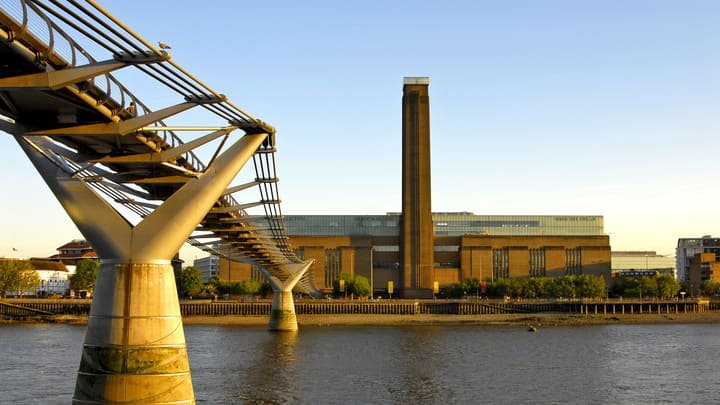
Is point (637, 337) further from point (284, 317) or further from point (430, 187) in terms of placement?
point (430, 187)

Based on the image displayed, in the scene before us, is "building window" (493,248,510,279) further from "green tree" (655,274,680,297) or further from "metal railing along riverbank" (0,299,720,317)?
"green tree" (655,274,680,297)

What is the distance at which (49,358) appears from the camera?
55.8 m

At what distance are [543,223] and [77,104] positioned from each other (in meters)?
153

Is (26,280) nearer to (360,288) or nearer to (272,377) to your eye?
(360,288)

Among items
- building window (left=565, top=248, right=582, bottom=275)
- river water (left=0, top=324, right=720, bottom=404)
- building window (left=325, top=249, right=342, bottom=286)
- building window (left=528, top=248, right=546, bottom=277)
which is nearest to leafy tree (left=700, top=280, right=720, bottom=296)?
building window (left=565, top=248, right=582, bottom=275)

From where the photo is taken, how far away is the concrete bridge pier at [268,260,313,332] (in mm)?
90188

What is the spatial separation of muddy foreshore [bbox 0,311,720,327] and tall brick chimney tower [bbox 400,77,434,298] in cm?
2479

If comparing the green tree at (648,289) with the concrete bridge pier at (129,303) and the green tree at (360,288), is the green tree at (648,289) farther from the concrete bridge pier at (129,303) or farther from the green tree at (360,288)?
the concrete bridge pier at (129,303)

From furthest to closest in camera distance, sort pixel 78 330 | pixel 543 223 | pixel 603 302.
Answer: pixel 543 223 → pixel 603 302 → pixel 78 330

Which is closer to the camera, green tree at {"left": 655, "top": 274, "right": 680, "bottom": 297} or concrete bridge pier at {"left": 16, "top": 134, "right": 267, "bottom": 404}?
concrete bridge pier at {"left": 16, "top": 134, "right": 267, "bottom": 404}

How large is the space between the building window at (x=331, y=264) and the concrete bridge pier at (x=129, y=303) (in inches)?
5151

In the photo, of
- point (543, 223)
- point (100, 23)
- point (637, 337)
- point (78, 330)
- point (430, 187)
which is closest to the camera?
point (100, 23)

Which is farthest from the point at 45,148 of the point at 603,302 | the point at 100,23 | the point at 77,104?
the point at 603,302

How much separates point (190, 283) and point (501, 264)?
56.4 m
